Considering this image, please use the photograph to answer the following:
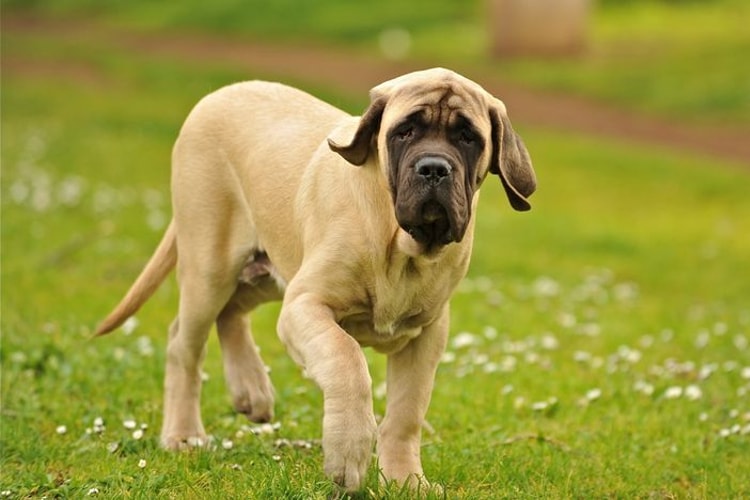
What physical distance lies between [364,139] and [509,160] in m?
0.55

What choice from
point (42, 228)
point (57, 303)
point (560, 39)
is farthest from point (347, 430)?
point (560, 39)

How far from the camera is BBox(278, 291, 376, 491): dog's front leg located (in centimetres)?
464

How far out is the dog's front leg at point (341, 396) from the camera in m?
4.64

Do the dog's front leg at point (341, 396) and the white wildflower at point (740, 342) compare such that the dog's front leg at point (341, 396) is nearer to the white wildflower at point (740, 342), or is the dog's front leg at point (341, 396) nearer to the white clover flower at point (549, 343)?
the white clover flower at point (549, 343)

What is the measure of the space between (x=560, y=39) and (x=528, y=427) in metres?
19.4

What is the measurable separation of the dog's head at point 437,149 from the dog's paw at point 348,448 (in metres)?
0.74

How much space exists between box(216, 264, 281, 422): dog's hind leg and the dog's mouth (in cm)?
144

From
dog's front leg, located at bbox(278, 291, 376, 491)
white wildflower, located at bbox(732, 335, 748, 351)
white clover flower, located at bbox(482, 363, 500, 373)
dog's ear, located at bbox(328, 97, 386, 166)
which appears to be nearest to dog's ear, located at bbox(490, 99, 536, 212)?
dog's ear, located at bbox(328, 97, 386, 166)

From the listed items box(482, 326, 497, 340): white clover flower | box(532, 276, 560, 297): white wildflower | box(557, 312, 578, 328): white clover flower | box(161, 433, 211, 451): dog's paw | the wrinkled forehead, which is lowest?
box(532, 276, 560, 297): white wildflower

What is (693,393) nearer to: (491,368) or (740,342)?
(491,368)

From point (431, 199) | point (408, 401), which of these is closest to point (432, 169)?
point (431, 199)

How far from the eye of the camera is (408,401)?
5.39 metres

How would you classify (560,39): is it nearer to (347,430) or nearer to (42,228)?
A: (42,228)

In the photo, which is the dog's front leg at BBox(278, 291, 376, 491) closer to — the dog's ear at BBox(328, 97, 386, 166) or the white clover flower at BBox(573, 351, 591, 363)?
the dog's ear at BBox(328, 97, 386, 166)
